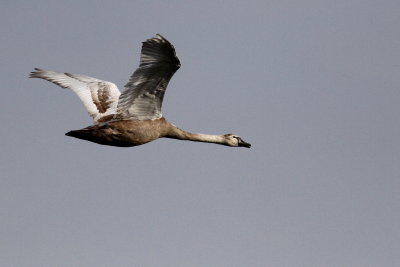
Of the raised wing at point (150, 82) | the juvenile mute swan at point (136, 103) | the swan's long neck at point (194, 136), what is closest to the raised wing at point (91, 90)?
the juvenile mute swan at point (136, 103)

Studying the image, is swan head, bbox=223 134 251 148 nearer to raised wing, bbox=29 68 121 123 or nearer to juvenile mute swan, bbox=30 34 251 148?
juvenile mute swan, bbox=30 34 251 148

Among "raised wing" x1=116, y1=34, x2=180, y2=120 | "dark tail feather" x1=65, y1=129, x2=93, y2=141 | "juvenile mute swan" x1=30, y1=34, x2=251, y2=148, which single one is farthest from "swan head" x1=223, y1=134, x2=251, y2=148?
"dark tail feather" x1=65, y1=129, x2=93, y2=141

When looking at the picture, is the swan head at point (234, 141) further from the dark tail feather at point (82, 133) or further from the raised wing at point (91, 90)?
the dark tail feather at point (82, 133)

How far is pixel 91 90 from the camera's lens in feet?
69.3

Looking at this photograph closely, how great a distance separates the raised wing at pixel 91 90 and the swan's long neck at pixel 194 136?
166 centimetres

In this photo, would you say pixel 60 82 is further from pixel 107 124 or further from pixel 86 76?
pixel 107 124

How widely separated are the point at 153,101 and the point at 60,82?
488cm

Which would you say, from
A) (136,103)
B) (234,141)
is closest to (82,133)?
(136,103)

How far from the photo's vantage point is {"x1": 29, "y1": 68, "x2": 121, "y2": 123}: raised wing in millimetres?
20094

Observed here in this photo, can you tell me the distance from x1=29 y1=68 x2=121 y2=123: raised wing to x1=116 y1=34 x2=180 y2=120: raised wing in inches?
54.8

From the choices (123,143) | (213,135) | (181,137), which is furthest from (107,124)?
(213,135)

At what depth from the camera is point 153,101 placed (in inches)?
700

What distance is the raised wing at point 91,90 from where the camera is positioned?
20.1 m

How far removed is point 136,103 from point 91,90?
373 centimetres
